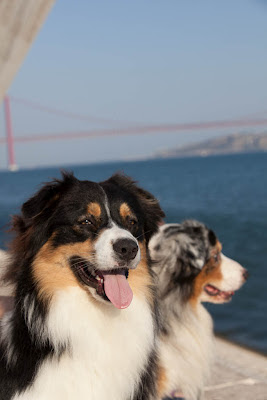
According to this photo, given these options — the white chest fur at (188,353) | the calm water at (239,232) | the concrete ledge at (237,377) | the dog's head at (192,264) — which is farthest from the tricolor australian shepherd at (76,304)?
the concrete ledge at (237,377)

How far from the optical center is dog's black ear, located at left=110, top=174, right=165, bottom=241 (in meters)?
3.41

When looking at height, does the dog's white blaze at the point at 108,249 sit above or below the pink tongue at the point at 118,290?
above

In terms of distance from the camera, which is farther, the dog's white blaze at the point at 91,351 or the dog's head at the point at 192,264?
the dog's head at the point at 192,264

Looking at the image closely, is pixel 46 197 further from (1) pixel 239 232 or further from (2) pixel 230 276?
(1) pixel 239 232

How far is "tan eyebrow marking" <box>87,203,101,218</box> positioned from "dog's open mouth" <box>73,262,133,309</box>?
28cm

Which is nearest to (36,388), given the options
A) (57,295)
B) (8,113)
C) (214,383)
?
(57,295)

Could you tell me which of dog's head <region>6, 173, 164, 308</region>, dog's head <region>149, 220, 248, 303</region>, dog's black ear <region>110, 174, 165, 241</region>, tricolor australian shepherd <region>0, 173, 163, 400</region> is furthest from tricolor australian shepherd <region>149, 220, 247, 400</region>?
dog's head <region>6, 173, 164, 308</region>

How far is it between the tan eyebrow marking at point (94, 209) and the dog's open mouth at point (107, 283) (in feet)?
0.92

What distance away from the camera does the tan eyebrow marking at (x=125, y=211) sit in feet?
10.1

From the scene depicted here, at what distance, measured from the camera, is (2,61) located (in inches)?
258

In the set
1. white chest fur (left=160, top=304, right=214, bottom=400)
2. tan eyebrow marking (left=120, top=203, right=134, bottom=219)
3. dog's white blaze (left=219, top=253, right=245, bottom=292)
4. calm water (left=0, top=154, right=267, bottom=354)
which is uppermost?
tan eyebrow marking (left=120, top=203, right=134, bottom=219)

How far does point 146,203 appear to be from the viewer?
3449 millimetres

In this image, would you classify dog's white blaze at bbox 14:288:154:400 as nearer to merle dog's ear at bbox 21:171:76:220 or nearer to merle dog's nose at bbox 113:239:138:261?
merle dog's nose at bbox 113:239:138:261

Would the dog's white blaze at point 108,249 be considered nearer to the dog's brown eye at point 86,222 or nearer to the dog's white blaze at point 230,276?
the dog's brown eye at point 86,222
